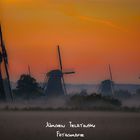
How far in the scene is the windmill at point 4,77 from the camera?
6.74 meters

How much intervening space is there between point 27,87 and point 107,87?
823mm

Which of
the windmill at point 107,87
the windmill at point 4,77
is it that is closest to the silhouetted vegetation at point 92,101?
the windmill at point 107,87

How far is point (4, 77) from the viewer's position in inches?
271

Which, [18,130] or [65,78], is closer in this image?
[18,130]

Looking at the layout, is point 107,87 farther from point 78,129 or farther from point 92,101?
point 78,129

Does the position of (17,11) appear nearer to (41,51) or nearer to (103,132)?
(41,51)

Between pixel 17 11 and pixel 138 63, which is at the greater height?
pixel 17 11

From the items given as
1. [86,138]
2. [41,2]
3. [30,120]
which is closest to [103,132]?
[86,138]

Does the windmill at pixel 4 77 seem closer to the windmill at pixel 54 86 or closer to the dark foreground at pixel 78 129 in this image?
the dark foreground at pixel 78 129


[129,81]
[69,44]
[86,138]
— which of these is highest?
[69,44]

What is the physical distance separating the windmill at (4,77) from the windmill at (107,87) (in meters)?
0.88

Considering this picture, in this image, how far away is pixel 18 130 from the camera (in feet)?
21.2

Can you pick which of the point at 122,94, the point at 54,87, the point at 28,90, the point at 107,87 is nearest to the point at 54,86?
the point at 54,87

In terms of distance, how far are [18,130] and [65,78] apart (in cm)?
89
